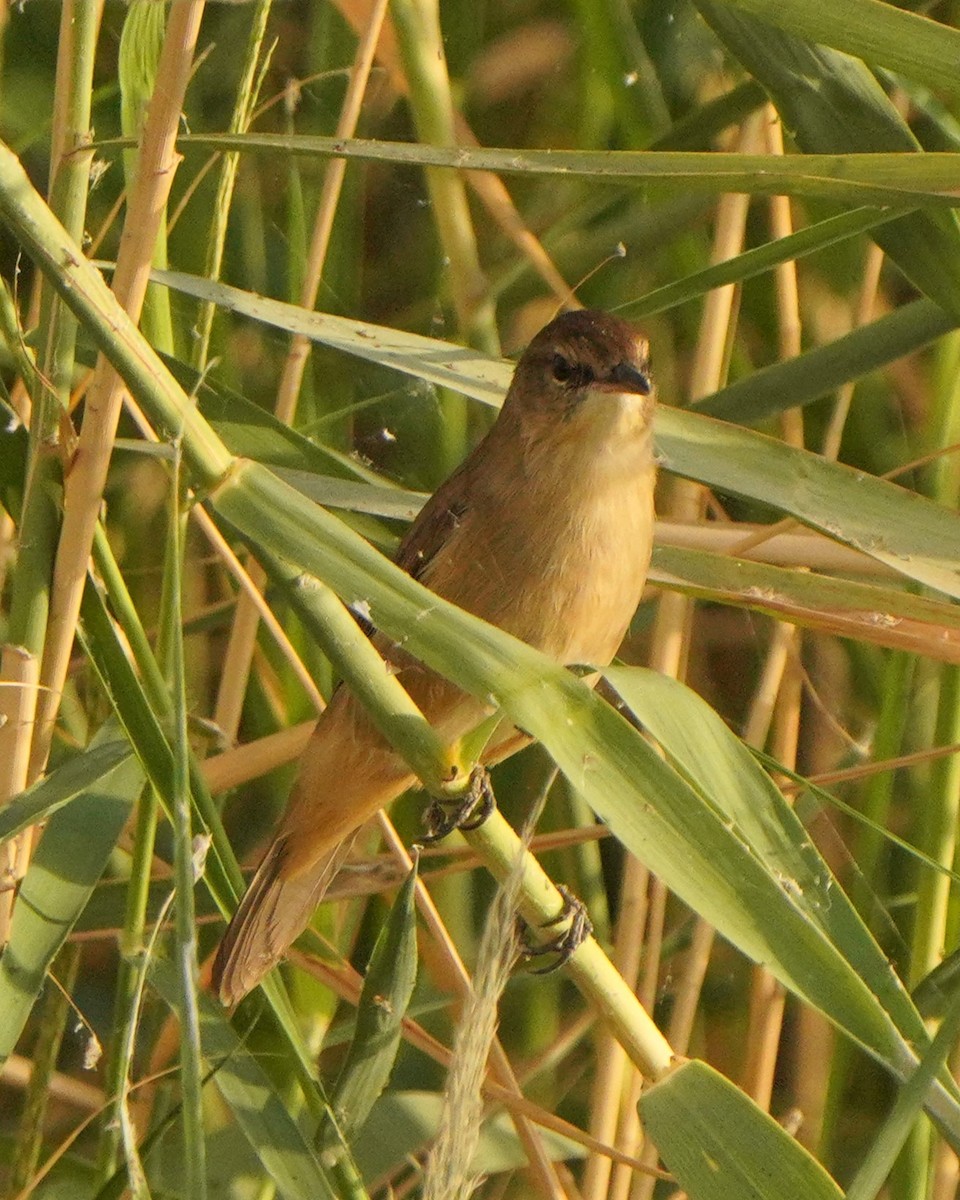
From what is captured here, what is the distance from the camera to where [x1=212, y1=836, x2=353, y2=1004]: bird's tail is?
5.09 feet

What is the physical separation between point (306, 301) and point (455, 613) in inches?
32.3

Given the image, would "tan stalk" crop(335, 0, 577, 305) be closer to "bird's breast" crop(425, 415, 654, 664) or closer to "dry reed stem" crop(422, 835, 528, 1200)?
"bird's breast" crop(425, 415, 654, 664)

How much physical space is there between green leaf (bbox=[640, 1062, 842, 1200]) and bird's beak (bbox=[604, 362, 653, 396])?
800 millimetres

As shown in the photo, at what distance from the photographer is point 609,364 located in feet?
5.80

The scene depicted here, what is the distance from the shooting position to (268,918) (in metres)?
1.63

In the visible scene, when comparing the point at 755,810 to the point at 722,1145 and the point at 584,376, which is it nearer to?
the point at 722,1145

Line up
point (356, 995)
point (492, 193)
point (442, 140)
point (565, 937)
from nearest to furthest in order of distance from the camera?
1. point (565, 937)
2. point (356, 995)
3. point (442, 140)
4. point (492, 193)

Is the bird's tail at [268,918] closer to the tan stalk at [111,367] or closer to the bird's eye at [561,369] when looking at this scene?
the tan stalk at [111,367]

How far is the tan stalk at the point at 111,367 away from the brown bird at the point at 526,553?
14.2 inches

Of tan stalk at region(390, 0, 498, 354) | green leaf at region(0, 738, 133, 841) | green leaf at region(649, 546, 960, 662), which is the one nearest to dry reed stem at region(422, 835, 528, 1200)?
green leaf at region(0, 738, 133, 841)

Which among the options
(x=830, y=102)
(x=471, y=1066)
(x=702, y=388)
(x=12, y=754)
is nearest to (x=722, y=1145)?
(x=471, y=1066)

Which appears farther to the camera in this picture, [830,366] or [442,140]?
[442,140]

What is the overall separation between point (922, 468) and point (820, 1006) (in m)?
1.12

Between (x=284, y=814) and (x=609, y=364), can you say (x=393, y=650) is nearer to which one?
(x=284, y=814)
